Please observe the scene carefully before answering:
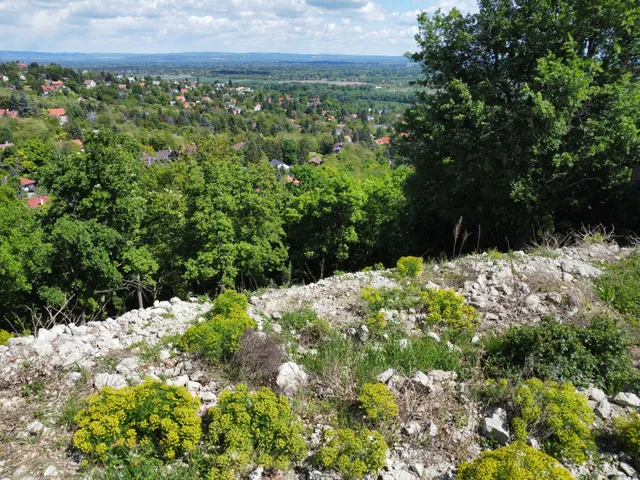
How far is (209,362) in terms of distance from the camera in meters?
5.55

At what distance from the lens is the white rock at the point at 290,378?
5.02 m

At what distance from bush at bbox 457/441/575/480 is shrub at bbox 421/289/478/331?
282 centimetres

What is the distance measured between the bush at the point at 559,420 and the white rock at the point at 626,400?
73 centimetres

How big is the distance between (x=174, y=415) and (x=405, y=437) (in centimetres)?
248

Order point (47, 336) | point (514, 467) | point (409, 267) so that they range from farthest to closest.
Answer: point (409, 267)
point (47, 336)
point (514, 467)

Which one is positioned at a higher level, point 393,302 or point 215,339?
point 215,339

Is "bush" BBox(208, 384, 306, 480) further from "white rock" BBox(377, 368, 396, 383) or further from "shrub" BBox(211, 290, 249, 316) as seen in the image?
"shrub" BBox(211, 290, 249, 316)

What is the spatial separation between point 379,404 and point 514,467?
1.44m

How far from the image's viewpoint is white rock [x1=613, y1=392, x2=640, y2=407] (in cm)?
468

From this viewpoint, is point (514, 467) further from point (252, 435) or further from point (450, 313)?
point (450, 313)

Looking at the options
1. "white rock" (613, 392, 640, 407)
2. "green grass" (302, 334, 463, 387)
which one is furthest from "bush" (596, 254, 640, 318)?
"green grass" (302, 334, 463, 387)

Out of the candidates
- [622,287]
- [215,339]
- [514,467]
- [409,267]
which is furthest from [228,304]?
[622,287]

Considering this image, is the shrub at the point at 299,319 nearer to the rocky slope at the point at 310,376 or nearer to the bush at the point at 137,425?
the rocky slope at the point at 310,376

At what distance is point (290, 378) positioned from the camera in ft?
16.9
